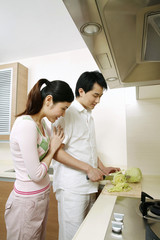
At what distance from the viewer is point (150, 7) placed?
1.29 ft

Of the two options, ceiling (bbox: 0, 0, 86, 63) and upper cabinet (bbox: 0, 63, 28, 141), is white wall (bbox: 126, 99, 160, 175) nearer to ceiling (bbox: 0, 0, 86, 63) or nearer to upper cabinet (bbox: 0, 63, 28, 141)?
ceiling (bbox: 0, 0, 86, 63)

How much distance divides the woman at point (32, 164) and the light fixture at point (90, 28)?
554mm

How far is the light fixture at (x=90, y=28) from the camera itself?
45 cm

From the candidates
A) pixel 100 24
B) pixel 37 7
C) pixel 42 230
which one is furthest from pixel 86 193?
pixel 37 7

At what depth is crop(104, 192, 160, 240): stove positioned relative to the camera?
1.85 feet

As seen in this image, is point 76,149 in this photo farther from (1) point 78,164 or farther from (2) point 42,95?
(2) point 42,95

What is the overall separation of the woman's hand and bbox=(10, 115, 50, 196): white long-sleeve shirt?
84mm

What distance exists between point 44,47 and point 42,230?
1804 mm

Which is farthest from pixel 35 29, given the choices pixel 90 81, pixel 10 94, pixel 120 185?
pixel 120 185

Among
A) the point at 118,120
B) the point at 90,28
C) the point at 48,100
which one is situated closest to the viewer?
the point at 90,28

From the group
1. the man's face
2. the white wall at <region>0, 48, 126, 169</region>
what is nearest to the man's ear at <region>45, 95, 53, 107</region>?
the man's face

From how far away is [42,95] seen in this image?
1.05 meters

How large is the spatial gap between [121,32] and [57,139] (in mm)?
729

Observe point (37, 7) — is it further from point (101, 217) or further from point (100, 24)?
point (101, 217)
